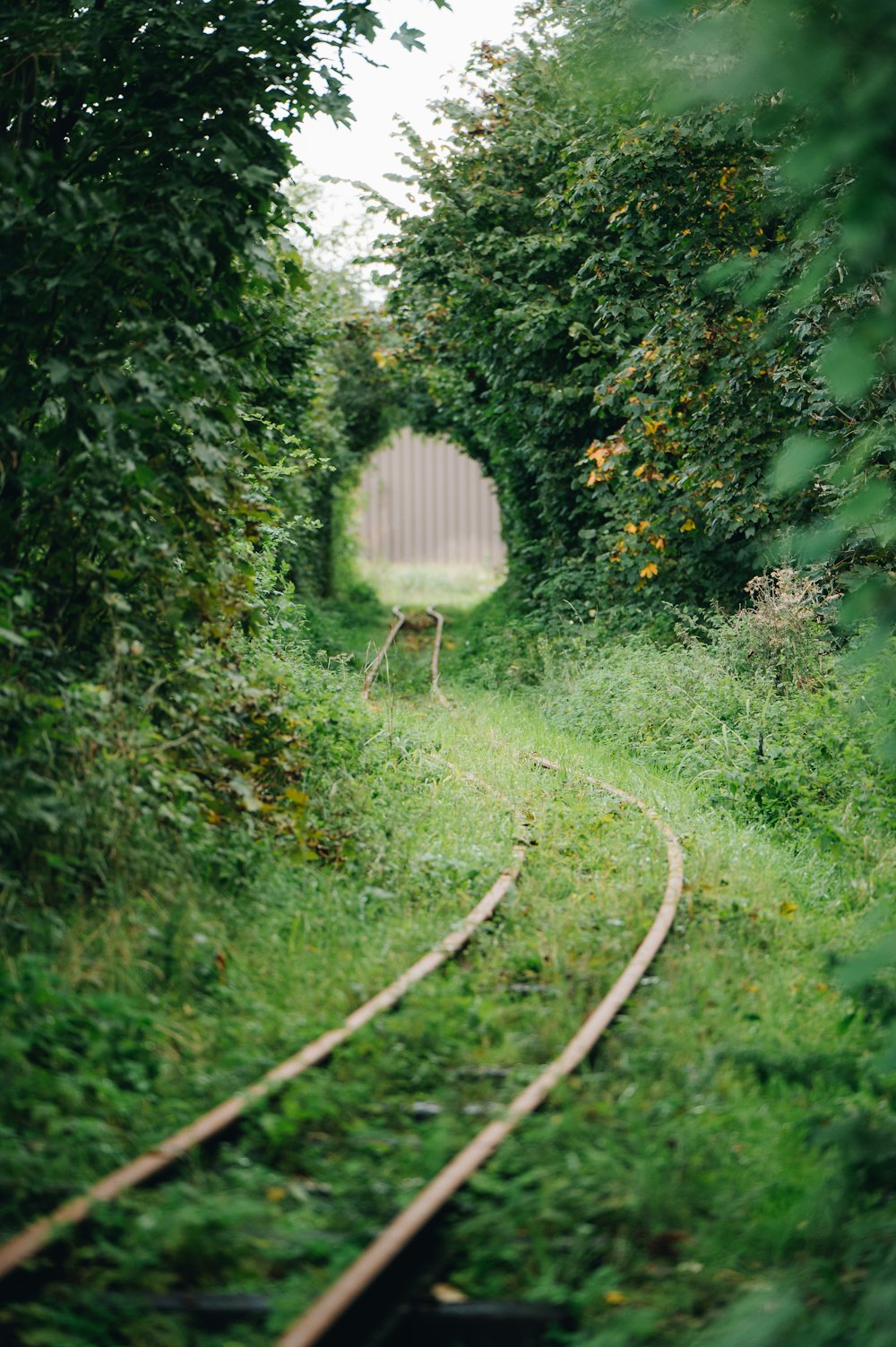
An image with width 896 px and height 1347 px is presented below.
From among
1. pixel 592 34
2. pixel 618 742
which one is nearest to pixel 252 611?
pixel 618 742

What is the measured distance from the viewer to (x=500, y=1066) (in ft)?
15.3

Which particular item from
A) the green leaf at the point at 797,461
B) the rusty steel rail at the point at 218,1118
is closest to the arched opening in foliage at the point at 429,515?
the rusty steel rail at the point at 218,1118

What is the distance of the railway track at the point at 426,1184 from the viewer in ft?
10.4

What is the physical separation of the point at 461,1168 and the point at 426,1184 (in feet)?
0.41

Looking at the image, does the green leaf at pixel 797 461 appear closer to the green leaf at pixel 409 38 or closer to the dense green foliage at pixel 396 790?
the dense green foliage at pixel 396 790

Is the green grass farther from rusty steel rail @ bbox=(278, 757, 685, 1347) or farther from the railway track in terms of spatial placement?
rusty steel rail @ bbox=(278, 757, 685, 1347)

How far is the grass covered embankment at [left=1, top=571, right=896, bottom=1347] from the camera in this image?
3387 mm

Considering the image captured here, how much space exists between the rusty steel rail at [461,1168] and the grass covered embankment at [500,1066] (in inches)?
3.0

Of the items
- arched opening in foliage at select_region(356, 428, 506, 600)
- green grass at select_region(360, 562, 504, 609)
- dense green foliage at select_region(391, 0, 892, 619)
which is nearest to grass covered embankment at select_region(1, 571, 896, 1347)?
dense green foliage at select_region(391, 0, 892, 619)

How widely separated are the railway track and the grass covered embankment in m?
0.07

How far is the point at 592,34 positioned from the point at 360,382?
56.5ft

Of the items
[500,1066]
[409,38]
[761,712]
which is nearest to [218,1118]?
[500,1066]

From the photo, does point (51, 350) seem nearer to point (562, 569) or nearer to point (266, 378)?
point (266, 378)

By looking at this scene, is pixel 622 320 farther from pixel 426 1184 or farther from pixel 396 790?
pixel 426 1184
